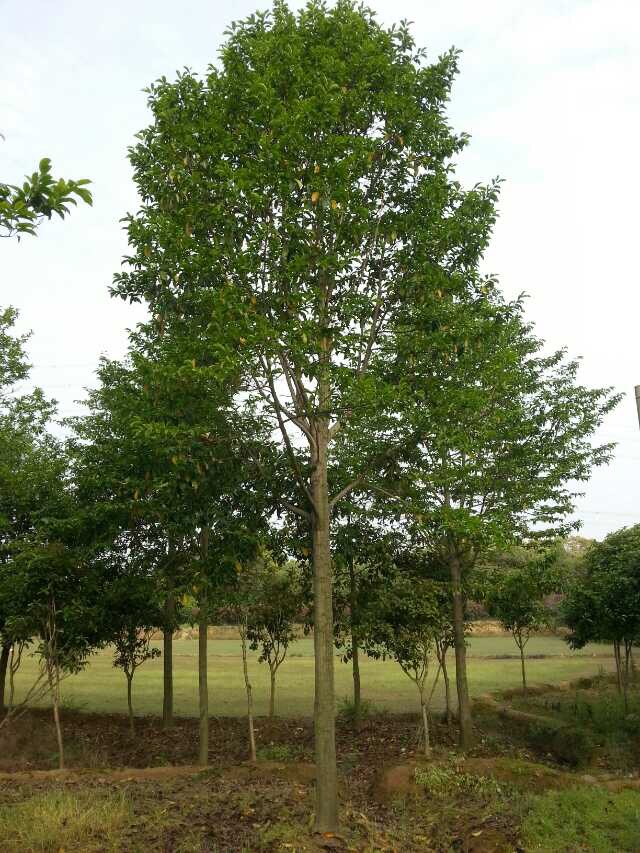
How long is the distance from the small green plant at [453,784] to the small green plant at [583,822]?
906mm

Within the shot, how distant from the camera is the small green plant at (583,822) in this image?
9.60 meters

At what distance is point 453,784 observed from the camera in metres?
12.3

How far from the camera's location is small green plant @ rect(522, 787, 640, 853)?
960 centimetres

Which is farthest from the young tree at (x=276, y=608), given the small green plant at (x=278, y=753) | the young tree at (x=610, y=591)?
the young tree at (x=610, y=591)

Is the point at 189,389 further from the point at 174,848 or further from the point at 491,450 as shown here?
the point at 491,450

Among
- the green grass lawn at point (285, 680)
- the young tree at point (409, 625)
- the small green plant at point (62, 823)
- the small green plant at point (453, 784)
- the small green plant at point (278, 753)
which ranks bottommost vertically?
the green grass lawn at point (285, 680)

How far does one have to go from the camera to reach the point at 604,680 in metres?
33.9

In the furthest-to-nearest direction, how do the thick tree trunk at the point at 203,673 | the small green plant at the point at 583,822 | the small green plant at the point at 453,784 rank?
the thick tree trunk at the point at 203,673 < the small green plant at the point at 453,784 < the small green plant at the point at 583,822

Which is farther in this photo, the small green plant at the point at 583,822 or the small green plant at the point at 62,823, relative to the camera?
the small green plant at the point at 583,822

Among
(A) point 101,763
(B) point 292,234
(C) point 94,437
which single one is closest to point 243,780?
(A) point 101,763

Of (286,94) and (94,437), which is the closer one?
(286,94)

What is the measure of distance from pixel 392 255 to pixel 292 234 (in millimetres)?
2491

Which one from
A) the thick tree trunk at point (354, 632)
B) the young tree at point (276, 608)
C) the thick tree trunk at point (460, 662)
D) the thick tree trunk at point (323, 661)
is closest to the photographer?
the thick tree trunk at point (323, 661)

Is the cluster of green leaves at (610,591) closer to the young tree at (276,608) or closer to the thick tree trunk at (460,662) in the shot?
the thick tree trunk at (460,662)
